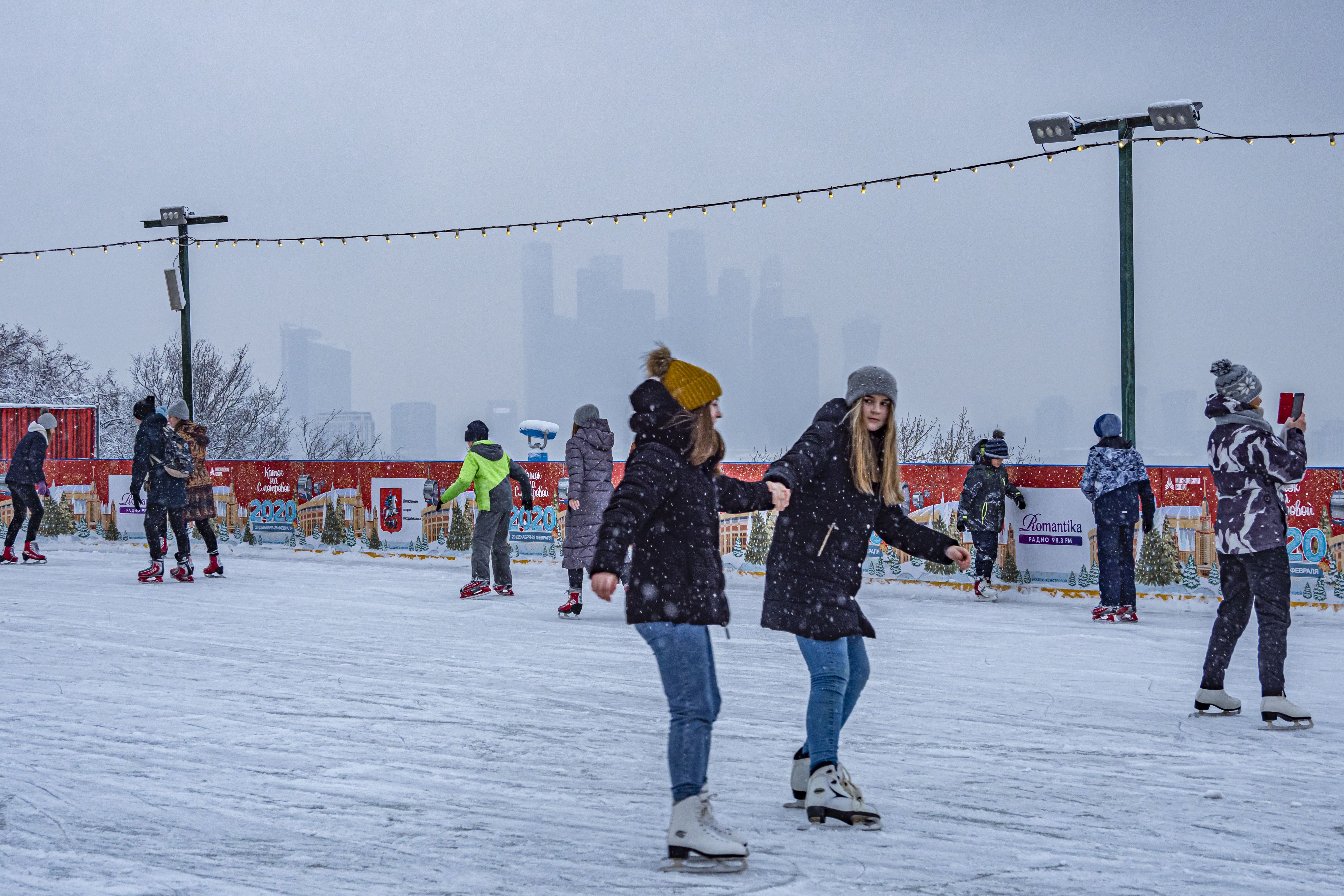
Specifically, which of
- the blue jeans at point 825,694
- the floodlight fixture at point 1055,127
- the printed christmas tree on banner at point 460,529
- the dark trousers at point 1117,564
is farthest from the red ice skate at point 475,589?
the blue jeans at point 825,694

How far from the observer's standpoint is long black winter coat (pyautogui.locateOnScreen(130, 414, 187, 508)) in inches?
428

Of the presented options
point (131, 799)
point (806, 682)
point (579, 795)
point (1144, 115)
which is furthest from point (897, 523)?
point (1144, 115)

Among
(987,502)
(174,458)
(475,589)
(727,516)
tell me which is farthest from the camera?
(727,516)

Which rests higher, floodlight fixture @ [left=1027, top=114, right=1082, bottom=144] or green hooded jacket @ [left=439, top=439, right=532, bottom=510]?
floodlight fixture @ [left=1027, top=114, right=1082, bottom=144]

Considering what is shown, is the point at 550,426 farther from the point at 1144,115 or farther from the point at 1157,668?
the point at 1157,668

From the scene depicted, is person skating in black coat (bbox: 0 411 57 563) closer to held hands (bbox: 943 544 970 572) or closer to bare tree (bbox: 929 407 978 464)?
held hands (bbox: 943 544 970 572)

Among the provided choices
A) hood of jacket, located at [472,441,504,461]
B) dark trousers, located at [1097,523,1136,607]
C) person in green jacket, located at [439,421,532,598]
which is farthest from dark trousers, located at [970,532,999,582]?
hood of jacket, located at [472,441,504,461]

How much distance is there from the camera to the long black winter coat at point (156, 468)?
1086cm

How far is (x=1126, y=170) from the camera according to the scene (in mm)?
10914

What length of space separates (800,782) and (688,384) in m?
1.50

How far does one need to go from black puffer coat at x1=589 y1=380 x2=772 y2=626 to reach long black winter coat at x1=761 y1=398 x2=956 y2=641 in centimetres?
32

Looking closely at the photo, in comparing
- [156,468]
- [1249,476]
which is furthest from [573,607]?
[1249,476]

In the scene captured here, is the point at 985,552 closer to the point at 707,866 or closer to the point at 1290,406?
the point at 1290,406

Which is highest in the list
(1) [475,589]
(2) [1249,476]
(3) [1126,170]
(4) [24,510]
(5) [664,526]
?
(3) [1126,170]
